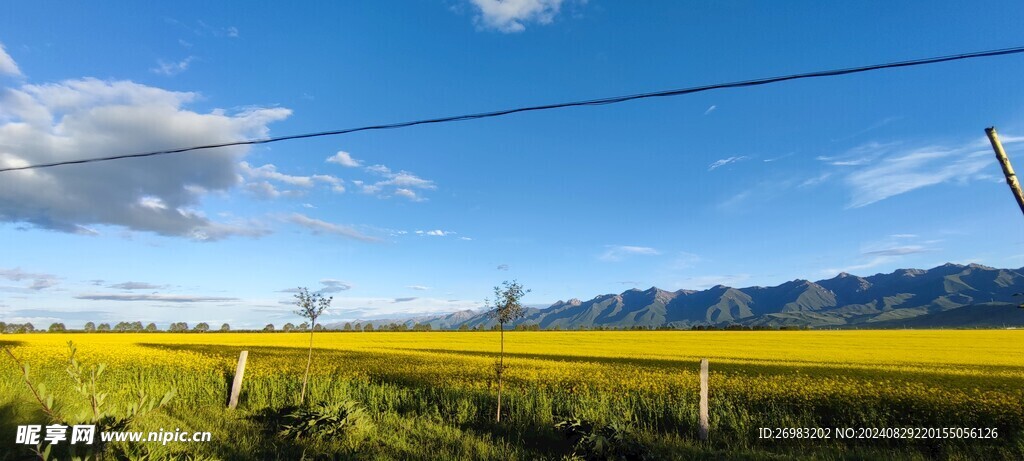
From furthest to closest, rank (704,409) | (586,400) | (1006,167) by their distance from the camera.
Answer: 1. (586,400)
2. (704,409)
3. (1006,167)

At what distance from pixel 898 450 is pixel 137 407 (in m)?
13.8

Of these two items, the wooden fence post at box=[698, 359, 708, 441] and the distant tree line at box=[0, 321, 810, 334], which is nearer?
the wooden fence post at box=[698, 359, 708, 441]

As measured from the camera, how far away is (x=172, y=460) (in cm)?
504

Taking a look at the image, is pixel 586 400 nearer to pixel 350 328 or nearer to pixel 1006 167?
pixel 1006 167

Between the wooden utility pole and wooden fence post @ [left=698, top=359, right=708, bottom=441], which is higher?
the wooden utility pole

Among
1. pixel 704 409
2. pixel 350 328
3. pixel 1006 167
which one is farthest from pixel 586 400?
pixel 350 328

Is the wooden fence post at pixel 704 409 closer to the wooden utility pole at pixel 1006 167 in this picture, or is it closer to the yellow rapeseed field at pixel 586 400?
the yellow rapeseed field at pixel 586 400

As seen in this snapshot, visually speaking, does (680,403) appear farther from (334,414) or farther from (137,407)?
(137,407)

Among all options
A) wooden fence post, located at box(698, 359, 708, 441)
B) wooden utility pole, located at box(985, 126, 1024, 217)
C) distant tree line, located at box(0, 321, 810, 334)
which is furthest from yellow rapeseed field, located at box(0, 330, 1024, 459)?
distant tree line, located at box(0, 321, 810, 334)

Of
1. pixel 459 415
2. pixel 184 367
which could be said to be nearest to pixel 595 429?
pixel 459 415

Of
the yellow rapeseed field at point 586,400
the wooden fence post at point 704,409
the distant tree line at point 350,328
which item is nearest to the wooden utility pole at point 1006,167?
the yellow rapeseed field at point 586,400

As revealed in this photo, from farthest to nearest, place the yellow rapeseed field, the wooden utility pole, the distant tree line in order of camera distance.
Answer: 1. the distant tree line
2. the yellow rapeseed field
3. the wooden utility pole

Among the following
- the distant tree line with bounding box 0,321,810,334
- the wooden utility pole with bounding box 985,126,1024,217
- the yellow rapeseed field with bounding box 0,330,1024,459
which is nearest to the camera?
the wooden utility pole with bounding box 985,126,1024,217

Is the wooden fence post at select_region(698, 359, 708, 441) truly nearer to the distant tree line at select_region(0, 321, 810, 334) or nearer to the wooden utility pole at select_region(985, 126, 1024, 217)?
the wooden utility pole at select_region(985, 126, 1024, 217)
